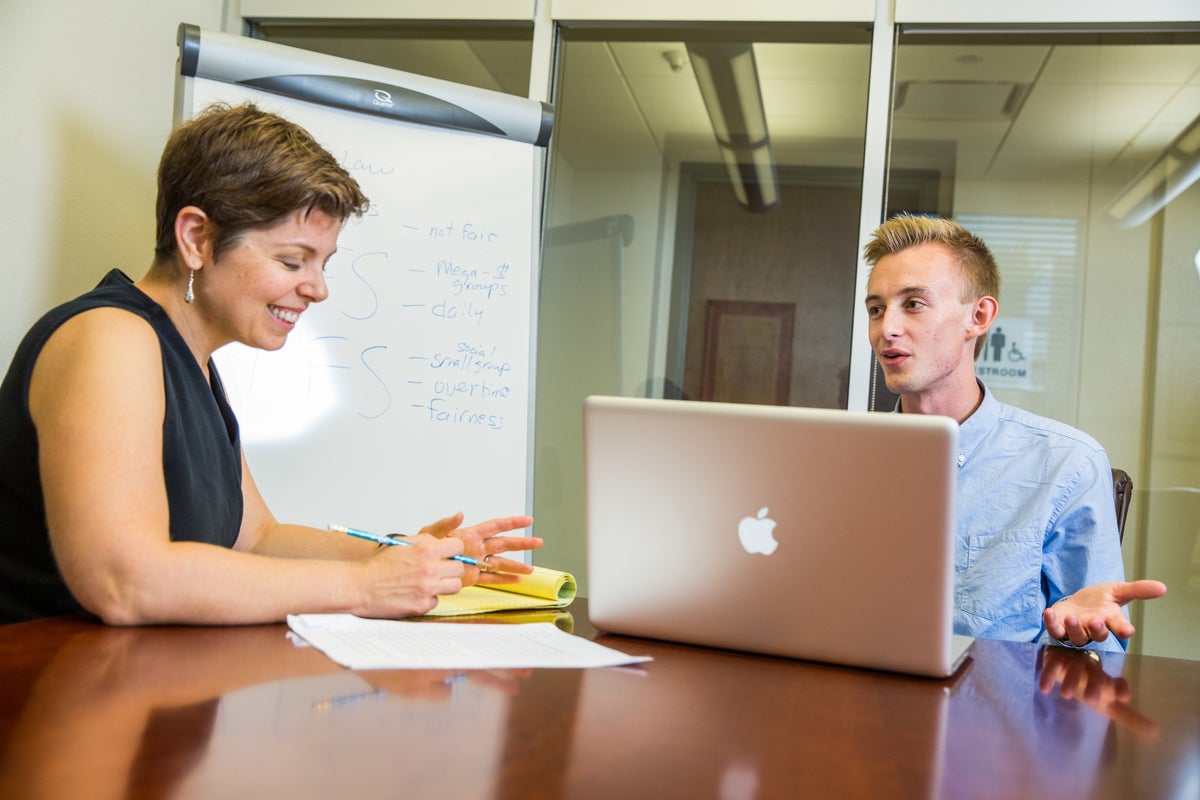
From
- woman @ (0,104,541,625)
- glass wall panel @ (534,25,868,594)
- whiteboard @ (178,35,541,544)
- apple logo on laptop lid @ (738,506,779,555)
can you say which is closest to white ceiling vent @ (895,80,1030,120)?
glass wall panel @ (534,25,868,594)

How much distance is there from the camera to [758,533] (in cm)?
104

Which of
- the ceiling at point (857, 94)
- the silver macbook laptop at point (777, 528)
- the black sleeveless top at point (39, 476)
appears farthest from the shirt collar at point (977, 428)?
the ceiling at point (857, 94)

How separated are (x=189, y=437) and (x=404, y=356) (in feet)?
3.42

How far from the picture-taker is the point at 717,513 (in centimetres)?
106

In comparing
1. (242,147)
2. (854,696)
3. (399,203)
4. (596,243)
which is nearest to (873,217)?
(596,243)

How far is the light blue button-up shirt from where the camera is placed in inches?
61.2

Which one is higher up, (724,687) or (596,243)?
(596,243)

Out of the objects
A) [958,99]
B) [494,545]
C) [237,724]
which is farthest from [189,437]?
[958,99]

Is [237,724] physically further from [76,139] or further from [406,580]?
[76,139]

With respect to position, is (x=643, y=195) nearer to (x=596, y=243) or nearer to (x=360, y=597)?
(x=596, y=243)

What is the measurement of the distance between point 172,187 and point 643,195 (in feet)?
6.00

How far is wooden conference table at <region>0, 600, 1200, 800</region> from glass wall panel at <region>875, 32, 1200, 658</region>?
73.8 inches

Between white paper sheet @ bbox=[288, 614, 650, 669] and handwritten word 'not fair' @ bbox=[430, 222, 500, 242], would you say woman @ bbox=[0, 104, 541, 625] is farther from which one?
handwritten word 'not fair' @ bbox=[430, 222, 500, 242]

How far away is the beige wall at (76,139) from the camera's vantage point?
2102 millimetres
